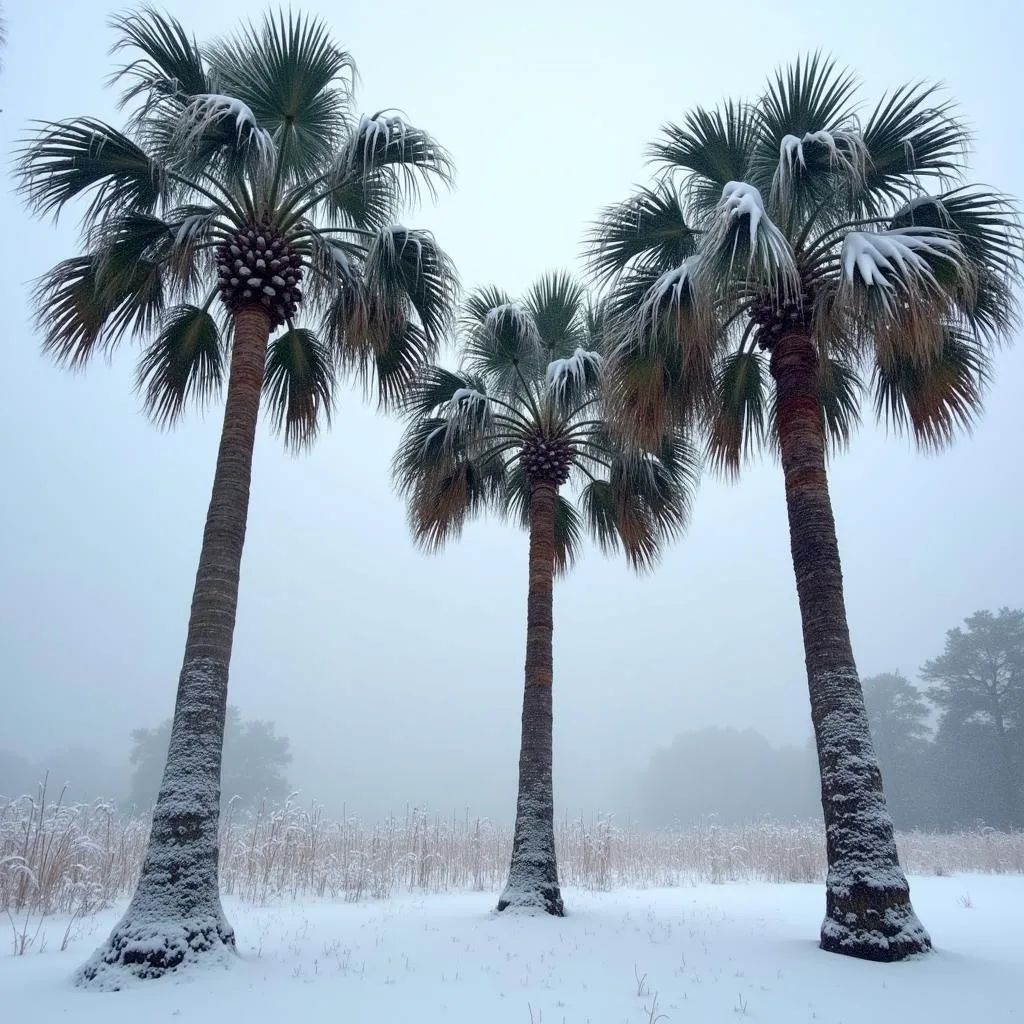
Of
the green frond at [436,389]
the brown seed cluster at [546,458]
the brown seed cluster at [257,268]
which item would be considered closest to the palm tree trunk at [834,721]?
the brown seed cluster at [546,458]

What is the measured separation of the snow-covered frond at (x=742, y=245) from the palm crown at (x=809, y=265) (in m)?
0.02

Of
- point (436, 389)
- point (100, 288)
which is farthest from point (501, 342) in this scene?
point (100, 288)

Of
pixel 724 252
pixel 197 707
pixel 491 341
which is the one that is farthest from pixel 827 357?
pixel 197 707

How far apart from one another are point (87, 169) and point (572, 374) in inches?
229

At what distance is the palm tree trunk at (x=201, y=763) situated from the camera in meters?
5.12

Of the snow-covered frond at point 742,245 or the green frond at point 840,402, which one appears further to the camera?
the green frond at point 840,402

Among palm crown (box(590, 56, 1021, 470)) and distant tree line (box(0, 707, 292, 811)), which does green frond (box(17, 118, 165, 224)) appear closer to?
palm crown (box(590, 56, 1021, 470))

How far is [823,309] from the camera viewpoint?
7504 mm

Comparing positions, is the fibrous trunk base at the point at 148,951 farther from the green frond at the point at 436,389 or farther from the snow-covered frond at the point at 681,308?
the green frond at the point at 436,389

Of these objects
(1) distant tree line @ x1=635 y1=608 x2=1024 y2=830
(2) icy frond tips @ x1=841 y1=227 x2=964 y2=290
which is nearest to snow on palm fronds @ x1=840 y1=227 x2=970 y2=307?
(2) icy frond tips @ x1=841 y1=227 x2=964 y2=290

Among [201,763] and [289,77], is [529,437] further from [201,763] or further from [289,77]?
[201,763]

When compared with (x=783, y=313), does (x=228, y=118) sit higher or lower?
higher

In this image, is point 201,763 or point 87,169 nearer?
point 201,763

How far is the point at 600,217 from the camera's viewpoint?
340 inches
